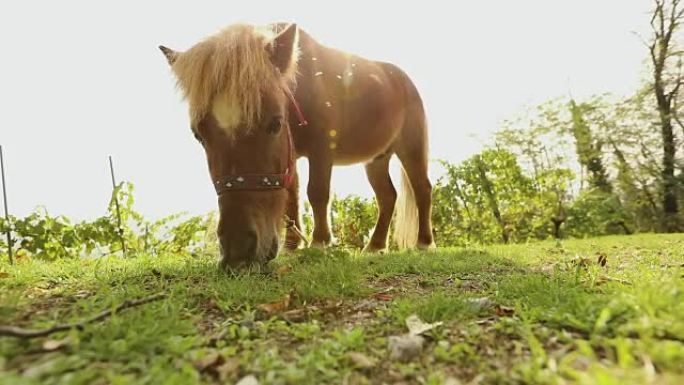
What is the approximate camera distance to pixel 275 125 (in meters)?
2.83

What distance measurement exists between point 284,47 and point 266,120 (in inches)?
27.8

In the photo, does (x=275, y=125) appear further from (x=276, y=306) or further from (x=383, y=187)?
(x=383, y=187)

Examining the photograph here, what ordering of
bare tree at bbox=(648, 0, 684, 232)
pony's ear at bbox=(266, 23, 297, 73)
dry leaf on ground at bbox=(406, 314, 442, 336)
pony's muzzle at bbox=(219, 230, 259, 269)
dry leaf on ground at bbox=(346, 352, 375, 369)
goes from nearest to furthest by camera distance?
dry leaf on ground at bbox=(346, 352, 375, 369)
dry leaf on ground at bbox=(406, 314, 442, 336)
pony's muzzle at bbox=(219, 230, 259, 269)
pony's ear at bbox=(266, 23, 297, 73)
bare tree at bbox=(648, 0, 684, 232)

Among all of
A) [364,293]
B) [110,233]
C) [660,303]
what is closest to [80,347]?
[364,293]

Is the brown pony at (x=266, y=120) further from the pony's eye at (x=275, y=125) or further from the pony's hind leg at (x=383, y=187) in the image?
the pony's hind leg at (x=383, y=187)

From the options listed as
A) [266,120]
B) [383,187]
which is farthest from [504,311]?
[383,187]

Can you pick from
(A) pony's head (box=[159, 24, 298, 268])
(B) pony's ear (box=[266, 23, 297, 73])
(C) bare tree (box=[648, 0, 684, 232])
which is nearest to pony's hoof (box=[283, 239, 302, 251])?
(A) pony's head (box=[159, 24, 298, 268])

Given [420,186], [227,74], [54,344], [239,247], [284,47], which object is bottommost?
[54,344]

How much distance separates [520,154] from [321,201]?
17735mm

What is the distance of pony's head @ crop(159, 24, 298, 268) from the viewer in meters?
2.54

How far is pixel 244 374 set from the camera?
4.12 ft

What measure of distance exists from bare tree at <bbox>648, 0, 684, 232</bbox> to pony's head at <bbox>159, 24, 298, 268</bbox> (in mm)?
20658

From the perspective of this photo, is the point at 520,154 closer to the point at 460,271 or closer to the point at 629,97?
the point at 629,97

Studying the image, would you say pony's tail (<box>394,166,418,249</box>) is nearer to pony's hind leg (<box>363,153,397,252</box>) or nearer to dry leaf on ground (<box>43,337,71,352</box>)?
pony's hind leg (<box>363,153,397,252</box>)
